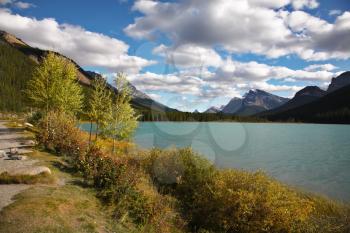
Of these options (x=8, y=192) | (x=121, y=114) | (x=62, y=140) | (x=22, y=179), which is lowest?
(x=8, y=192)

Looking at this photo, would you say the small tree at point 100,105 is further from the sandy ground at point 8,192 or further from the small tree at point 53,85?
the sandy ground at point 8,192

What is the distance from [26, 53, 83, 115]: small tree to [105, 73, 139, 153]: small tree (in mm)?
13481

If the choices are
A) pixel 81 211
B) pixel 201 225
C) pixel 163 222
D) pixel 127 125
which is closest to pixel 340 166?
Result: pixel 127 125

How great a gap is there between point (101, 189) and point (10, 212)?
6113 millimetres

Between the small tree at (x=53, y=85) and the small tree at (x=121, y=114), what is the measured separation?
44.2 feet

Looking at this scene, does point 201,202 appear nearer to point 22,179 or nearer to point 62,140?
point 22,179

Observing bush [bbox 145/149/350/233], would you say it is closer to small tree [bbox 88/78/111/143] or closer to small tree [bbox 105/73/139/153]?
small tree [bbox 105/73/139/153]

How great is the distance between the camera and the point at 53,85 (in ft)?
152

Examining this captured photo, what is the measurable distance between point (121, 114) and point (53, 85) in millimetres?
15596

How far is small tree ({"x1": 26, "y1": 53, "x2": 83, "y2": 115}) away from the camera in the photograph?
4609 centimetres

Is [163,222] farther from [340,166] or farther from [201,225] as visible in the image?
[340,166]

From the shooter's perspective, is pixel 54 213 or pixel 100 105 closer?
pixel 54 213

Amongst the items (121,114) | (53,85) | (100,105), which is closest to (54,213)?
(121,114)

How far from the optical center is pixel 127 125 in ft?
125
